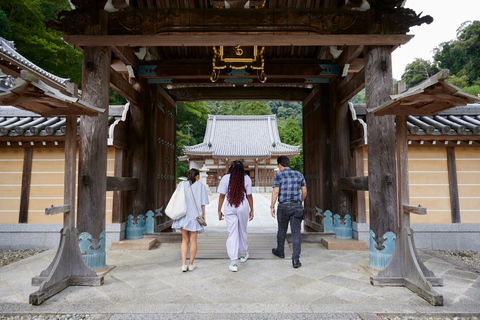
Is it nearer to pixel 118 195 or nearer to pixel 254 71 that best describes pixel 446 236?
pixel 254 71

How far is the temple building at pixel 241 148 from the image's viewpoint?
77.0ft

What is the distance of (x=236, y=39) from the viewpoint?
371cm

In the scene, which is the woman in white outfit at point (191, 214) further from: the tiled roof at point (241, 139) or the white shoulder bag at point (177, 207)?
the tiled roof at point (241, 139)

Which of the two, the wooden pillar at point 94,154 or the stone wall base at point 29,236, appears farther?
the stone wall base at point 29,236

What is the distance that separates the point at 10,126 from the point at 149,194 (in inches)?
111

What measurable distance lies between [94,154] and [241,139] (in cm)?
2255

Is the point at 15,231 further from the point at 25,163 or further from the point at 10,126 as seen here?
the point at 10,126

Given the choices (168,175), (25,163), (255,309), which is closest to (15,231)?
(25,163)

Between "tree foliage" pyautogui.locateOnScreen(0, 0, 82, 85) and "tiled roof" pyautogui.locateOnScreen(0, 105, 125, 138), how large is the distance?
10448 millimetres

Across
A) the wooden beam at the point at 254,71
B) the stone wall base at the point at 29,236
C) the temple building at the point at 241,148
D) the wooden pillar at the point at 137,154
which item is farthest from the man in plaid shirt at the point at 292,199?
the temple building at the point at 241,148

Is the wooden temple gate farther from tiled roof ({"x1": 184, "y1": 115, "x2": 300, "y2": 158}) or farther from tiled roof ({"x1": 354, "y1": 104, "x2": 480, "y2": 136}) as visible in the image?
tiled roof ({"x1": 184, "y1": 115, "x2": 300, "y2": 158})

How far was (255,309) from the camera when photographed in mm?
2527

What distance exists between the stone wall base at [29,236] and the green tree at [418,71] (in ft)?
110

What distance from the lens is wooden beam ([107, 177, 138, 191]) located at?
439 cm
